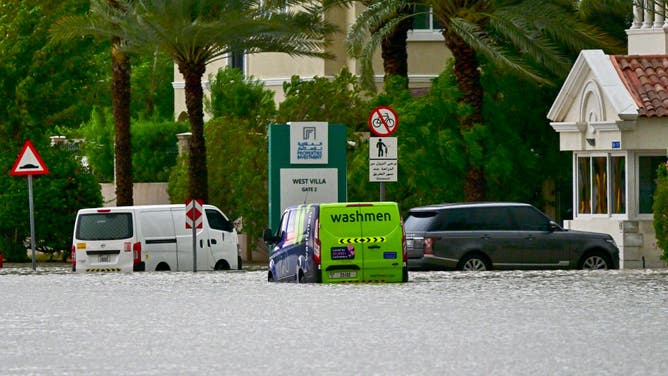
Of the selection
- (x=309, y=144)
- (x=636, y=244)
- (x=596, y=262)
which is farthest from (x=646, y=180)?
(x=309, y=144)

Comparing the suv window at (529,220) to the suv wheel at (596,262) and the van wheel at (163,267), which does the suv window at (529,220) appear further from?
the van wheel at (163,267)

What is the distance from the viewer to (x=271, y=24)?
4791 centimetres

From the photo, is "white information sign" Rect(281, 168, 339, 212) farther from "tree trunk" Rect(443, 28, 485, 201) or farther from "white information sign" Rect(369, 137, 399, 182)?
"tree trunk" Rect(443, 28, 485, 201)

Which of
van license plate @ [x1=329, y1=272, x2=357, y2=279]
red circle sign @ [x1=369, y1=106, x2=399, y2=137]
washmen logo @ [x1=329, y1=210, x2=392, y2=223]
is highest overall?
red circle sign @ [x1=369, y1=106, x2=399, y2=137]

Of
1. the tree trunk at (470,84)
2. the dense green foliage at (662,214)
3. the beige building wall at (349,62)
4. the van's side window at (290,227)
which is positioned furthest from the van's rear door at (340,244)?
the beige building wall at (349,62)

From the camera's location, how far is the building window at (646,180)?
4362cm

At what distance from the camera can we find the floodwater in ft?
51.8

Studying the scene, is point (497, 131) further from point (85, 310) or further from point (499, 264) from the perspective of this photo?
point (85, 310)

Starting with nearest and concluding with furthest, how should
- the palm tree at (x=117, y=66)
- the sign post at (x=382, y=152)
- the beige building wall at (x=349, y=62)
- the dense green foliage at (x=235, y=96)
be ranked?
the sign post at (x=382, y=152) → the palm tree at (x=117, y=66) → the dense green foliage at (x=235, y=96) → the beige building wall at (x=349, y=62)

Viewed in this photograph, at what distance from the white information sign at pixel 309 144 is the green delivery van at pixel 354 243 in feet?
31.8

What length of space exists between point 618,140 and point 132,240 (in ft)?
36.8

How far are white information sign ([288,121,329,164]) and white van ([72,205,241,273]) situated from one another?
236 centimetres

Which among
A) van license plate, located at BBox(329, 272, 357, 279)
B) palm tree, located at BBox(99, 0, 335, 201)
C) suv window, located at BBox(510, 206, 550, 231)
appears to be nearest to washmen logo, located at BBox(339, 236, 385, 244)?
van license plate, located at BBox(329, 272, 357, 279)

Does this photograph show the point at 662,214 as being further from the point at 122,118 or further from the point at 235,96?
the point at 235,96
